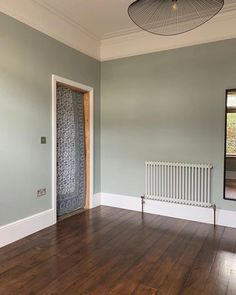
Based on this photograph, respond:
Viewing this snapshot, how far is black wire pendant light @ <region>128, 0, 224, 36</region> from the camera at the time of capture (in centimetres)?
194

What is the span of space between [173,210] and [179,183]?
0.46 metres

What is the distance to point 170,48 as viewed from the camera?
3891mm

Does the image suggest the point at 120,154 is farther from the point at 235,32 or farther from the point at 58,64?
the point at 235,32

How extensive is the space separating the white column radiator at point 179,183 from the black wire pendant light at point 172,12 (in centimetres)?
209

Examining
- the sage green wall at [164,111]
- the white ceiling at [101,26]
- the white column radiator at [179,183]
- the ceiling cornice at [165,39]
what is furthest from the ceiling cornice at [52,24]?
the white column radiator at [179,183]

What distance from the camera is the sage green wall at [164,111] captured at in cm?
356

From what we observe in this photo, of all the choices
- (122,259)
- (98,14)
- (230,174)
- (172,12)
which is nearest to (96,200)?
(122,259)

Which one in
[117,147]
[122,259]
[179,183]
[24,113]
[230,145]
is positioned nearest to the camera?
[122,259]

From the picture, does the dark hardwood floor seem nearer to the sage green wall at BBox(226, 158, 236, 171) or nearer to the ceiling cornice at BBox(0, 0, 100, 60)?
the sage green wall at BBox(226, 158, 236, 171)

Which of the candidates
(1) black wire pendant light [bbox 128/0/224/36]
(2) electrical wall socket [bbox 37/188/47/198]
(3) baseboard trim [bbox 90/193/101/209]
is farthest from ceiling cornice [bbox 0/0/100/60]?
(3) baseboard trim [bbox 90/193/101/209]

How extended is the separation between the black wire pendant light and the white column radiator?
6.85ft

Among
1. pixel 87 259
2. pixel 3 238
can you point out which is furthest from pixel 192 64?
pixel 3 238

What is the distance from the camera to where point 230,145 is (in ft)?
11.4

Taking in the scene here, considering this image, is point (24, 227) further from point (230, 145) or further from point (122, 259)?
point (230, 145)
